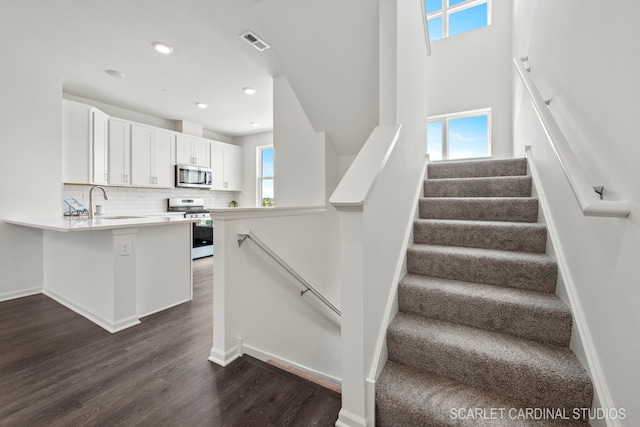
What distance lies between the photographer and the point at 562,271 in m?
1.45

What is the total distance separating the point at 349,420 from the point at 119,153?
5193mm

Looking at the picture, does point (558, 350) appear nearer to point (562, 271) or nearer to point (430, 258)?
point (562, 271)

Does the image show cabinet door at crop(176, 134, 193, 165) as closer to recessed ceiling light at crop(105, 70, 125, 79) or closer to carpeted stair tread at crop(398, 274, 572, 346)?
recessed ceiling light at crop(105, 70, 125, 79)

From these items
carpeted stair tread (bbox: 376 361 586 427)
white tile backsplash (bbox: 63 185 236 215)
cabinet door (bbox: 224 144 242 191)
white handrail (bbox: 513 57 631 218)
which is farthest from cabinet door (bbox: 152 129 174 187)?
white handrail (bbox: 513 57 631 218)

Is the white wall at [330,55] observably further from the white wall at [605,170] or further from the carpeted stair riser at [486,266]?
the carpeted stair riser at [486,266]

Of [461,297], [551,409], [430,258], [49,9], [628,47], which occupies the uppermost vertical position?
[49,9]

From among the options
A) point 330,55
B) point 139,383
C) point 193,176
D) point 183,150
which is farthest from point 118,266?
point 183,150

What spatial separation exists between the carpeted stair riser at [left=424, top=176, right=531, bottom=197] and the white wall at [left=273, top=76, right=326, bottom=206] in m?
1.27

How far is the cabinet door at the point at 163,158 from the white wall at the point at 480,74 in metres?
4.96

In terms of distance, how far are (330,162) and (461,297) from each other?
2.19 m

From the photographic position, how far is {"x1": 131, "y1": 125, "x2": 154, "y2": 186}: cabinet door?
4.67 metres

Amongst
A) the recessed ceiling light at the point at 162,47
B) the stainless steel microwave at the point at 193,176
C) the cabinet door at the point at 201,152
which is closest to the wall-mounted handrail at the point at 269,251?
the recessed ceiling light at the point at 162,47

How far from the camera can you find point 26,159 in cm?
312

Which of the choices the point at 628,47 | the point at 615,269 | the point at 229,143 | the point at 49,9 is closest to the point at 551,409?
the point at 615,269
